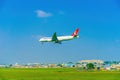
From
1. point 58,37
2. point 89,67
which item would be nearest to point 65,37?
point 58,37

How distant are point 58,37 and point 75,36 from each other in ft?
10.8

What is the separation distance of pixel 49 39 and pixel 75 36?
18.7 feet

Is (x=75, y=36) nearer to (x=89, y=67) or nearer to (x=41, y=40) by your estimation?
(x=41, y=40)

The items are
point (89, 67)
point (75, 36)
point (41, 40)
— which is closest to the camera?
point (75, 36)

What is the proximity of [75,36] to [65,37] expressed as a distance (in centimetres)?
244

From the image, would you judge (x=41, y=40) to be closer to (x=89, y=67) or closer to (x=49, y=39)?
(x=49, y=39)

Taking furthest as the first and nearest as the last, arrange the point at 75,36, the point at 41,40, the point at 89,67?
the point at 89,67 < the point at 41,40 < the point at 75,36

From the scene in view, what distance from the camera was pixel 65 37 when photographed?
63938mm

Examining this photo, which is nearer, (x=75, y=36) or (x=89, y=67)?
(x=75, y=36)

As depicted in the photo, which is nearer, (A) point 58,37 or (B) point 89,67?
(A) point 58,37

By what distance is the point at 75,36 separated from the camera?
62.4m

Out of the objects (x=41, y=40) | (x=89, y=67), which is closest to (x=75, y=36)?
(x=41, y=40)

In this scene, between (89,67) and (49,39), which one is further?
(89,67)

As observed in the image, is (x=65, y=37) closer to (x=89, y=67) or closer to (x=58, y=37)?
(x=58, y=37)
